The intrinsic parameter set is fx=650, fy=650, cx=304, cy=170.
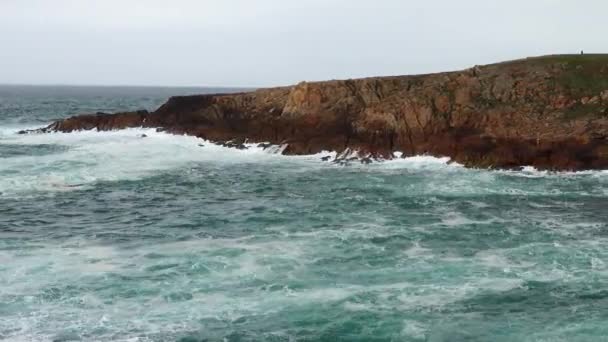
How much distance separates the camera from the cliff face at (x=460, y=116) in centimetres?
4122

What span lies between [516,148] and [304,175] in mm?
13747

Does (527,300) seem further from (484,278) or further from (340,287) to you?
(340,287)

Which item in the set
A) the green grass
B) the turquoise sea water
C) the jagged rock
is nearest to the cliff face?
the green grass

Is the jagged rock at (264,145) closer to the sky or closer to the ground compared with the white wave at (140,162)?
closer to the sky

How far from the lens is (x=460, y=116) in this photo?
150 ft

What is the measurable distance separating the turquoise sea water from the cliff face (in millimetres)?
3331

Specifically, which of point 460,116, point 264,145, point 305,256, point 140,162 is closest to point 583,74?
point 460,116

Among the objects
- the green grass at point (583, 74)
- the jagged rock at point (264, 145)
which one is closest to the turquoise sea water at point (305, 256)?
the jagged rock at point (264, 145)

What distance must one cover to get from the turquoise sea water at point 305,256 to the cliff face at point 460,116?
3331mm

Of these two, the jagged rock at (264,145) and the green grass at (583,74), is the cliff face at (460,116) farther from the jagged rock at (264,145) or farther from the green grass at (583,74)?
the jagged rock at (264,145)

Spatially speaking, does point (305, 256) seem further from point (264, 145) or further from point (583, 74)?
point (583, 74)

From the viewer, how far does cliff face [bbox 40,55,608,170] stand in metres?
41.2

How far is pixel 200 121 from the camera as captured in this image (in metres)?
58.0

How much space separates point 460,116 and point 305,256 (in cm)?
2710
